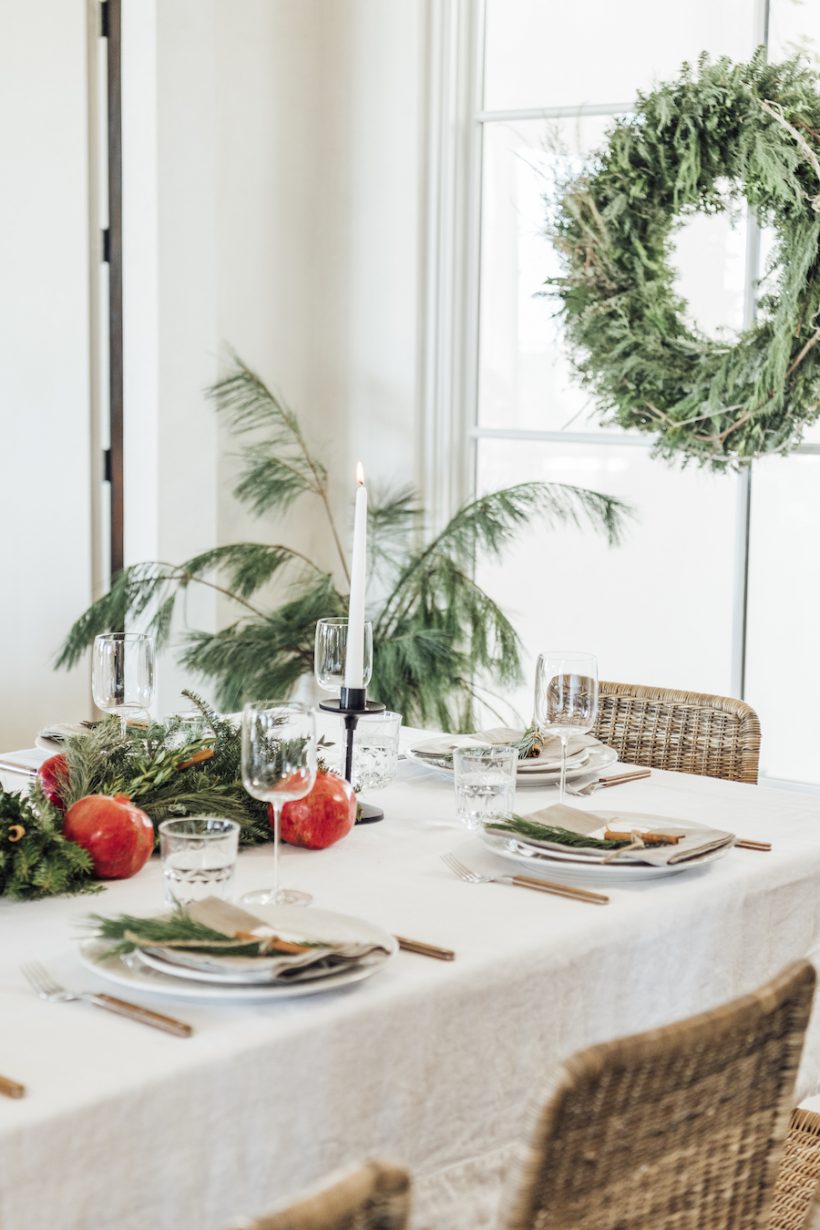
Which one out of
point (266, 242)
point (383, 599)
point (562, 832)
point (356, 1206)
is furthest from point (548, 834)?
point (266, 242)

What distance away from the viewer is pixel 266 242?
3680 mm

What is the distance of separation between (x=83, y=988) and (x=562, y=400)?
2604 millimetres

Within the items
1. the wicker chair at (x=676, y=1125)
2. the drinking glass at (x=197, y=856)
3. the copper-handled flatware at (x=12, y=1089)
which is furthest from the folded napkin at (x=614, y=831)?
the copper-handled flatware at (x=12, y=1089)

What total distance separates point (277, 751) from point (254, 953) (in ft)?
0.71

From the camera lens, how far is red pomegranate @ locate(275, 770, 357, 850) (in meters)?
1.59

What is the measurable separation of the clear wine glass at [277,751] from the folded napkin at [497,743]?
0.60 m

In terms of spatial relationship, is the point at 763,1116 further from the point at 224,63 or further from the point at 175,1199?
the point at 224,63

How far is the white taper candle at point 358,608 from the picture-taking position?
1635 mm

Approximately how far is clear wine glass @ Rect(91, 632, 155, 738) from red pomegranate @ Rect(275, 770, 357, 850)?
0.93ft

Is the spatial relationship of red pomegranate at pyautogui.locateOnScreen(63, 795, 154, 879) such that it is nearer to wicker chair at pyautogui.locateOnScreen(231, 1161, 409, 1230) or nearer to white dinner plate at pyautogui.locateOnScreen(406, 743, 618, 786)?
white dinner plate at pyautogui.locateOnScreen(406, 743, 618, 786)

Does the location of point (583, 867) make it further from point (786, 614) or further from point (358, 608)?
point (786, 614)

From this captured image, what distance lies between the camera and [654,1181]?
99 centimetres

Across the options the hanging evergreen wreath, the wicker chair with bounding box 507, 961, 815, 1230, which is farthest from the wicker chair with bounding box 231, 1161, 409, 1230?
the hanging evergreen wreath

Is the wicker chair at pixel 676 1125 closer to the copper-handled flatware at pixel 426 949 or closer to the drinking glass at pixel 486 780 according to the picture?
the copper-handled flatware at pixel 426 949
